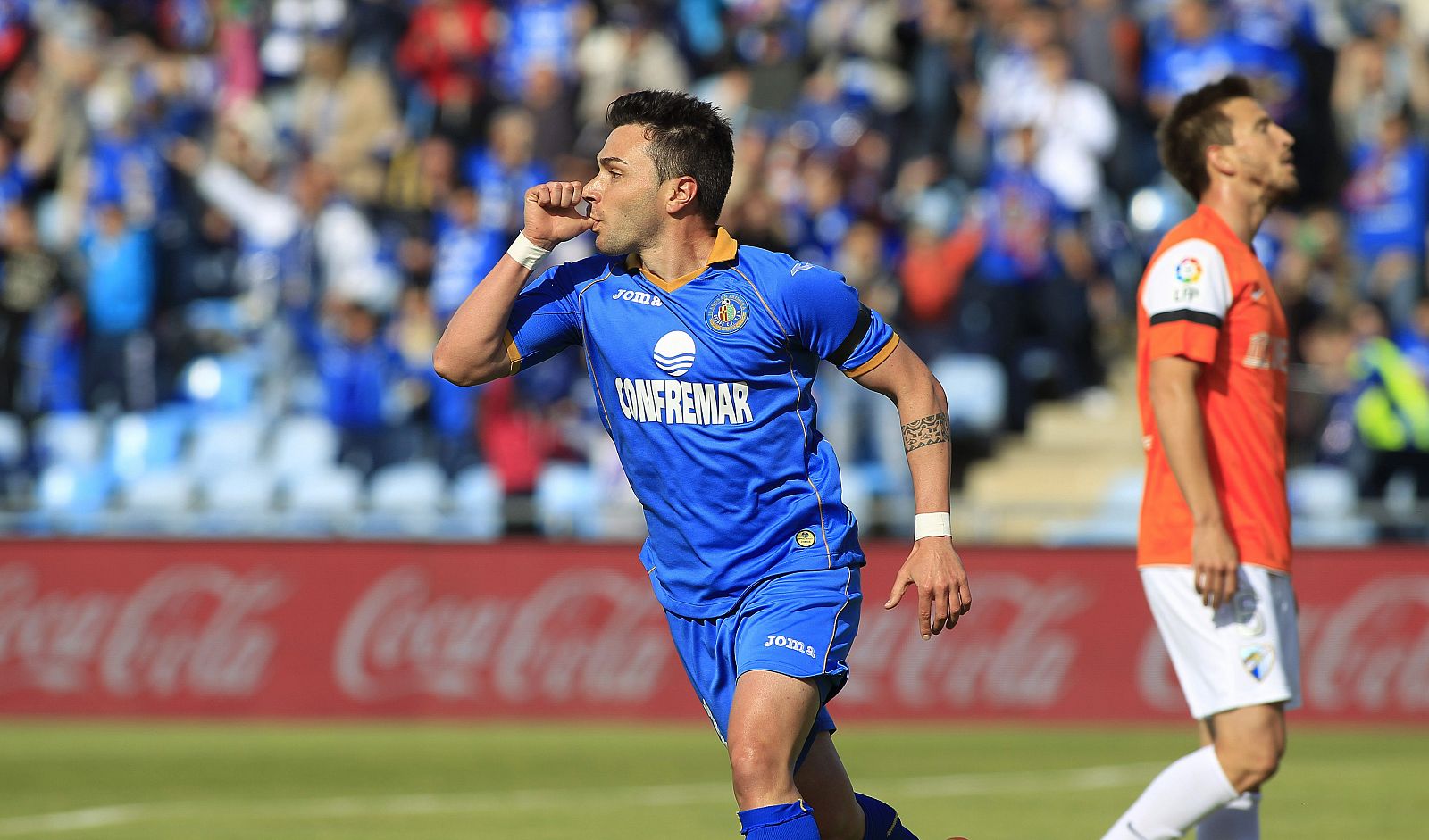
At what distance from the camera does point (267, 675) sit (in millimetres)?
14188

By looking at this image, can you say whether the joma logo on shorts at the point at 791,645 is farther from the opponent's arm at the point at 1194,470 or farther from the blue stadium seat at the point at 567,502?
the blue stadium seat at the point at 567,502

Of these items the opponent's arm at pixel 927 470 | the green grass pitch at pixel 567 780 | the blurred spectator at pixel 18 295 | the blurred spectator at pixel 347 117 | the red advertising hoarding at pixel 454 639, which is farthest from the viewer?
the blurred spectator at pixel 347 117

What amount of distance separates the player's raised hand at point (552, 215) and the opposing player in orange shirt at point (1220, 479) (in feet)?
6.20

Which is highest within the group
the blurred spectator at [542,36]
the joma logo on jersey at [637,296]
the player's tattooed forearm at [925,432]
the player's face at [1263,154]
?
the blurred spectator at [542,36]

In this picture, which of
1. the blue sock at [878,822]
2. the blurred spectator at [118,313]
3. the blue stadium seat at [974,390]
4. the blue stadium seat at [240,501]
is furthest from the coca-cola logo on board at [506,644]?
the blue sock at [878,822]

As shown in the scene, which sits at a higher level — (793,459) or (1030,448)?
(793,459)

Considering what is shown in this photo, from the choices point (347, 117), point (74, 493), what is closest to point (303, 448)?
point (74, 493)

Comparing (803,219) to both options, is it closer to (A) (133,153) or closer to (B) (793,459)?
(A) (133,153)

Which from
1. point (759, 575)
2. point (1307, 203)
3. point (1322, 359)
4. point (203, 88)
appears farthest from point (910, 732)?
point (203, 88)

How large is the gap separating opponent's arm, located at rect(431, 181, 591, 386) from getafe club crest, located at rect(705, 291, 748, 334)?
44 centimetres

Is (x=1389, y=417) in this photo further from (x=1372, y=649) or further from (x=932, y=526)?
(x=932, y=526)

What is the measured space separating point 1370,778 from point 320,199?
33.0 feet

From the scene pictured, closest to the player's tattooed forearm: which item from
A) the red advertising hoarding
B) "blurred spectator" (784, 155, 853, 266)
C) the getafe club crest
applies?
the getafe club crest

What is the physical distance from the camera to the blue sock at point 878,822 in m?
5.80
